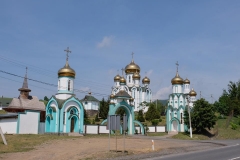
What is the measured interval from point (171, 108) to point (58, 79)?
1859cm

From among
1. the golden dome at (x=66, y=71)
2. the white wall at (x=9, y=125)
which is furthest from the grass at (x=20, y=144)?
the golden dome at (x=66, y=71)

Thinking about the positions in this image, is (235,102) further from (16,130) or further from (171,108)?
(16,130)

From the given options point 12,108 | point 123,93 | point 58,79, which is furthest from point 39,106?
point 123,93

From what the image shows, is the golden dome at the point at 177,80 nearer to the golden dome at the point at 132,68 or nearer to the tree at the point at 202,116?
the tree at the point at 202,116

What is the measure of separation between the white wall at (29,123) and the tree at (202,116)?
19.7 metres

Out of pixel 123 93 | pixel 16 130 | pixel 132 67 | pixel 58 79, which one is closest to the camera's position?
pixel 16 130

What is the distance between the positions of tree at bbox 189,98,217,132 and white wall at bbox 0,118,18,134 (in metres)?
21.9

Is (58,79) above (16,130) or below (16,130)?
above

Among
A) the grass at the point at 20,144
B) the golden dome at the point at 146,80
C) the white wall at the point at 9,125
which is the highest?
the golden dome at the point at 146,80

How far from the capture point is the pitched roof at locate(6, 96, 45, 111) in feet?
120

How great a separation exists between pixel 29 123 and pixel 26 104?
919cm

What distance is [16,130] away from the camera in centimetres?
2839

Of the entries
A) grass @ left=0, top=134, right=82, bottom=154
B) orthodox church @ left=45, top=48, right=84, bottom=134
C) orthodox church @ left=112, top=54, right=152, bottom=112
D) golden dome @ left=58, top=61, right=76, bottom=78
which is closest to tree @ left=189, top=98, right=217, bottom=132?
orthodox church @ left=45, top=48, right=84, bottom=134

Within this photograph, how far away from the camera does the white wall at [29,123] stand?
28.8m
